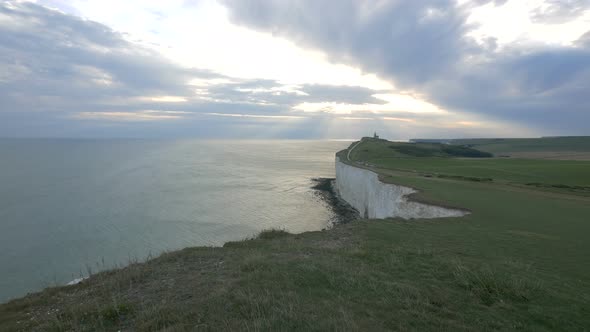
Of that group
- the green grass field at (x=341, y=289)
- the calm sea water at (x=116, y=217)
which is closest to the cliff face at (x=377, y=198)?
the calm sea water at (x=116, y=217)

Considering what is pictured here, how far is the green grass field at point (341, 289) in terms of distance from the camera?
5.30 meters

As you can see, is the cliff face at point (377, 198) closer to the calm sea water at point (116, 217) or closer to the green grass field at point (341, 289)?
the calm sea water at point (116, 217)

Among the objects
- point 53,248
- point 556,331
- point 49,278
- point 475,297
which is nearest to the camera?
point 556,331

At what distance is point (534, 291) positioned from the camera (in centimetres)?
670

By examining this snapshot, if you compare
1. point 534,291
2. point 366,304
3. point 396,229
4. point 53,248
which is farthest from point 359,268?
point 53,248

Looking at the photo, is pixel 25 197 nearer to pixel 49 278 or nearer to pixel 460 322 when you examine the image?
pixel 49 278

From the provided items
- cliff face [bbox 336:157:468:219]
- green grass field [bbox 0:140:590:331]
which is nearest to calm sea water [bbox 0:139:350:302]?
cliff face [bbox 336:157:468:219]

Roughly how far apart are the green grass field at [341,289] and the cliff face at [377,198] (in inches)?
332

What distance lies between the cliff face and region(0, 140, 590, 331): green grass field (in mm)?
8427

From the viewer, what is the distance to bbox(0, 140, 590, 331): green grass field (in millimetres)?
5301

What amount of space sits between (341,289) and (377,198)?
94.6 feet

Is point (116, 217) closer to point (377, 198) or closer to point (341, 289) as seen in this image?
point (377, 198)

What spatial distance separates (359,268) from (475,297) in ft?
8.72

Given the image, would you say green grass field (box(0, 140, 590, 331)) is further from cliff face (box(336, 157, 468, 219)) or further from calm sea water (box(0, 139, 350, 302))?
calm sea water (box(0, 139, 350, 302))
